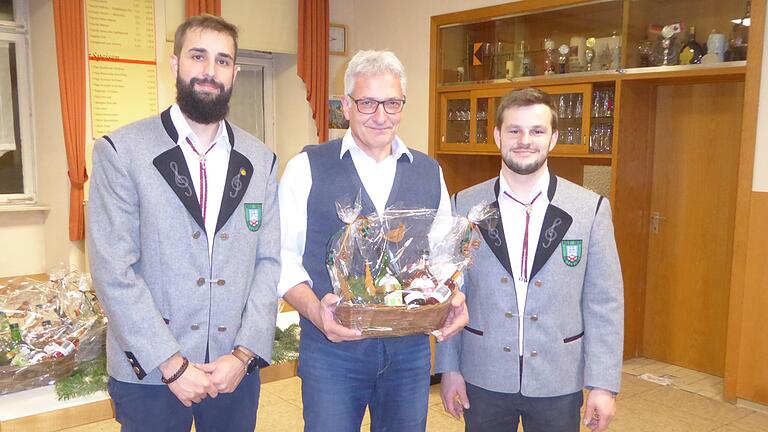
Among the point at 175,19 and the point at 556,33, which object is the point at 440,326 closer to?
the point at 556,33

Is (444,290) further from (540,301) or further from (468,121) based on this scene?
(468,121)

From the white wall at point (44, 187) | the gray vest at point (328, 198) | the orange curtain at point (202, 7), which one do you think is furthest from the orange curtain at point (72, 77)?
the gray vest at point (328, 198)

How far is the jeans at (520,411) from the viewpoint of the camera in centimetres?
178

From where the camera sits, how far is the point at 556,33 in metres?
Result: 4.73

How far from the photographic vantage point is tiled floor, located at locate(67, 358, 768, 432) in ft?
11.1

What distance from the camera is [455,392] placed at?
186 centimetres

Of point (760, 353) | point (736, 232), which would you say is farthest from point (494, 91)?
point (760, 353)

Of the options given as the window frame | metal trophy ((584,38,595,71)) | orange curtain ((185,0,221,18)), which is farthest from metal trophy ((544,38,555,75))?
the window frame

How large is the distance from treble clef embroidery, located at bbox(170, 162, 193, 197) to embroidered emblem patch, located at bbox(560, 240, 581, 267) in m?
1.01

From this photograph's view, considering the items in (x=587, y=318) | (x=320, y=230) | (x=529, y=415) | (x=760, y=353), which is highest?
(x=320, y=230)

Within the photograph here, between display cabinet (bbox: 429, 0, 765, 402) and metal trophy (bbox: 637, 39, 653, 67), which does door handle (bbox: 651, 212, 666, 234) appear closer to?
display cabinet (bbox: 429, 0, 765, 402)

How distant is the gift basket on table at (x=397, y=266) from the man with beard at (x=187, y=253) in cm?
25

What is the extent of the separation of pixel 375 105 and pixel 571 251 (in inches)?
26.4

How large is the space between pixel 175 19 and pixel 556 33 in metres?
3.06
